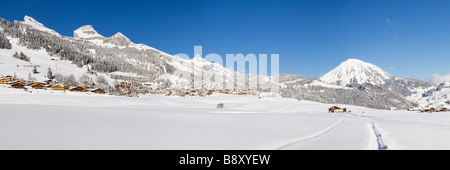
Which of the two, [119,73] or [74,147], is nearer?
[74,147]

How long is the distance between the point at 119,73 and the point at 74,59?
128 ft
